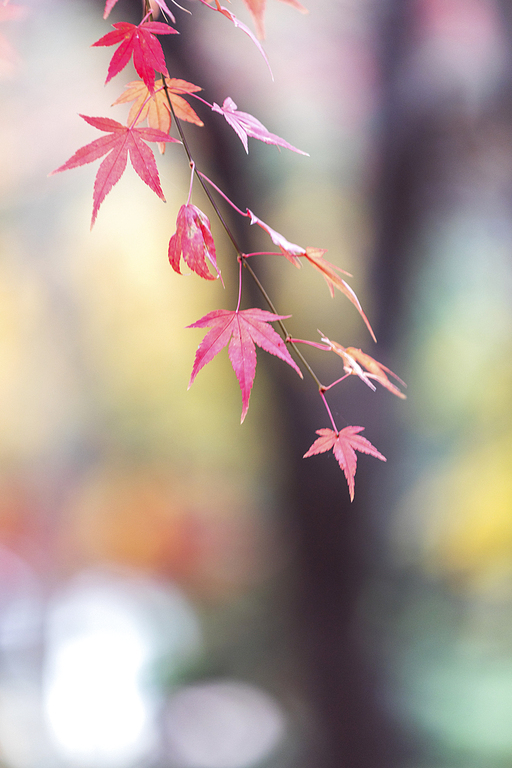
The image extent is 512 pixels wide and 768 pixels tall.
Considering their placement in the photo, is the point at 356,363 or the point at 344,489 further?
the point at 344,489

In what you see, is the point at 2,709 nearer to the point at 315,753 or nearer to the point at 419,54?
the point at 315,753

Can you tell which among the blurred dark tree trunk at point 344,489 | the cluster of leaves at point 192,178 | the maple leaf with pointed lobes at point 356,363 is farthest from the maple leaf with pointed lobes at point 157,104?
the blurred dark tree trunk at point 344,489

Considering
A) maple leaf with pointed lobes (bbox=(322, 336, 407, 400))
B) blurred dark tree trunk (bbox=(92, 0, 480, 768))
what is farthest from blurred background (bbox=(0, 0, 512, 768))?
maple leaf with pointed lobes (bbox=(322, 336, 407, 400))

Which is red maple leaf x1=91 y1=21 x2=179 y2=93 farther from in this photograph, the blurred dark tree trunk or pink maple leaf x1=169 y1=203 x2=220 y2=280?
the blurred dark tree trunk

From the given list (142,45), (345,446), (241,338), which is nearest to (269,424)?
(345,446)

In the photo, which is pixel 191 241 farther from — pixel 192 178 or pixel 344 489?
pixel 344 489
